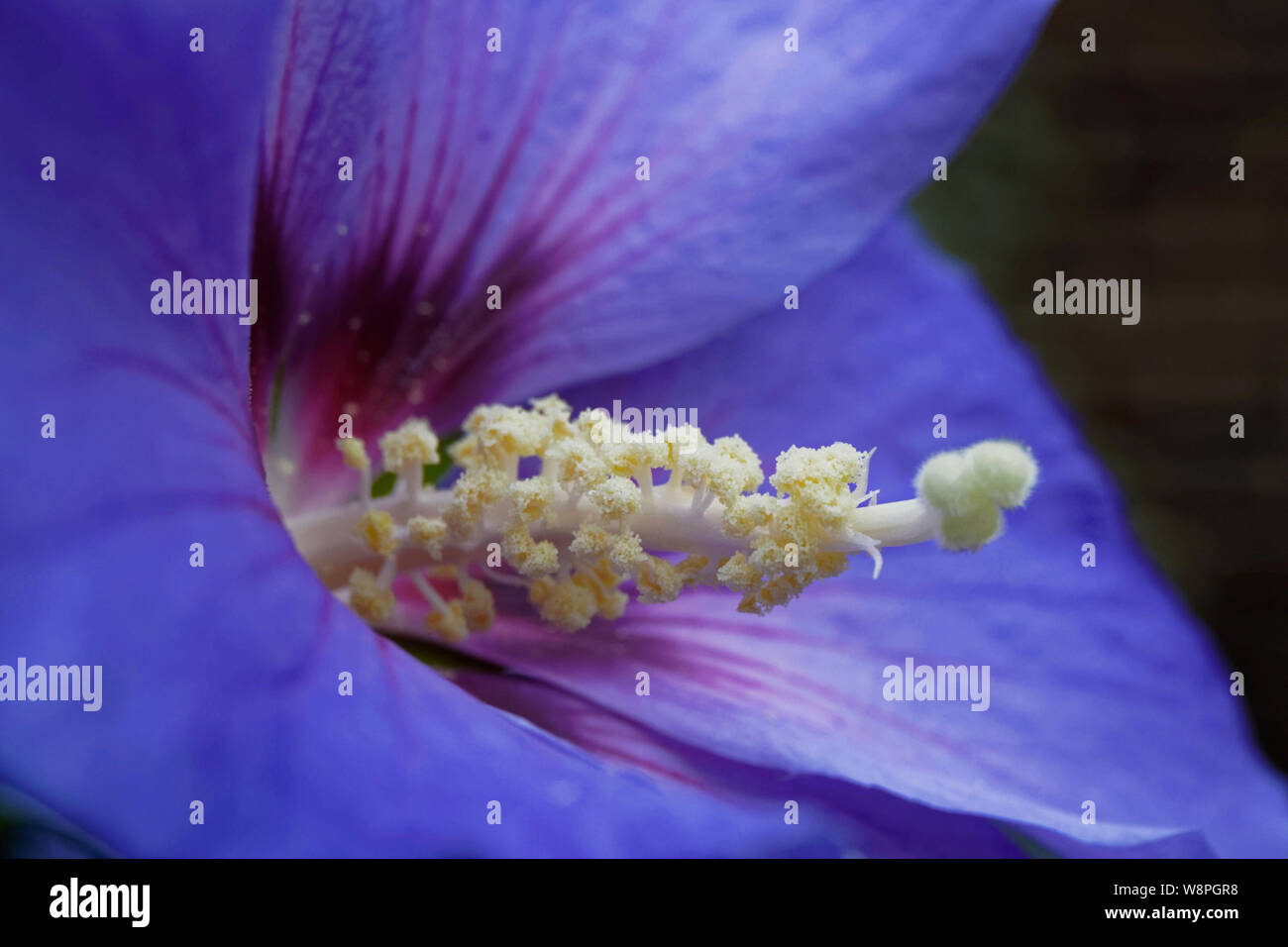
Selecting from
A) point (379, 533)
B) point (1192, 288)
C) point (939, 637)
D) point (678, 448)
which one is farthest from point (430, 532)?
point (1192, 288)

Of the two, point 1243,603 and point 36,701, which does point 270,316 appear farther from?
point 1243,603

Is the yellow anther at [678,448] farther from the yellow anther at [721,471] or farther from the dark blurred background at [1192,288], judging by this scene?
the dark blurred background at [1192,288]

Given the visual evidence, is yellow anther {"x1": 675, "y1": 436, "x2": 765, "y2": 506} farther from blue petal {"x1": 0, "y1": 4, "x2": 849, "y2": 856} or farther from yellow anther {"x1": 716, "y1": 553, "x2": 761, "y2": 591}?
blue petal {"x1": 0, "y1": 4, "x2": 849, "y2": 856}

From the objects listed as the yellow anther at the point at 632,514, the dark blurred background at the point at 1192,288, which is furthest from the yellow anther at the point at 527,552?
the dark blurred background at the point at 1192,288

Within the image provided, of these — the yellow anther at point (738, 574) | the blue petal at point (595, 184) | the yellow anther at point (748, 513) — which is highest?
the blue petal at point (595, 184)

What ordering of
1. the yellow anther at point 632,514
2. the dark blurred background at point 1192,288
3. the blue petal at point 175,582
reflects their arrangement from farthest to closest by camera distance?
the dark blurred background at point 1192,288 < the yellow anther at point 632,514 < the blue petal at point 175,582

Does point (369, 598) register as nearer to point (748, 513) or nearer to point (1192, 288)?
point (748, 513)
